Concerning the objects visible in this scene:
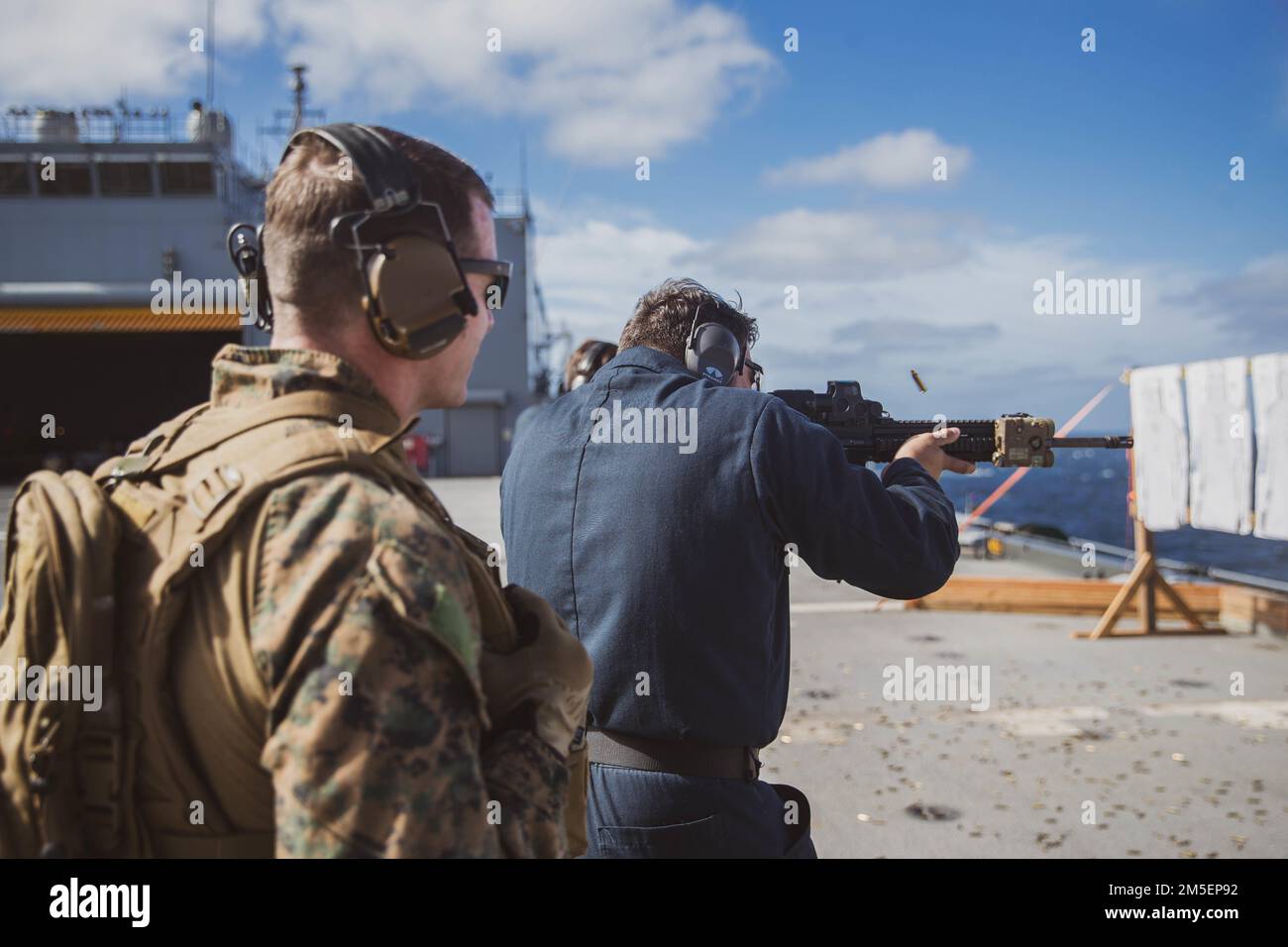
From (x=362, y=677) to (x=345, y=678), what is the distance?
19 mm

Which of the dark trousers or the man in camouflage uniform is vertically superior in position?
the man in camouflage uniform

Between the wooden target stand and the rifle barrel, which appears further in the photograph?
the wooden target stand

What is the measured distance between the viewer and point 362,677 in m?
1.06

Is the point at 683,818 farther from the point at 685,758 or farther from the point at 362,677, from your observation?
the point at 362,677

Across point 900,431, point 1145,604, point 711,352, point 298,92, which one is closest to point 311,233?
point 711,352

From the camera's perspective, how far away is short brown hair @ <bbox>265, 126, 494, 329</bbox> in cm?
134

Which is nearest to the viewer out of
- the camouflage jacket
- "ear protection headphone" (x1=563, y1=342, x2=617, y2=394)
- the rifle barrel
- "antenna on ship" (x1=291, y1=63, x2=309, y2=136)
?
the camouflage jacket

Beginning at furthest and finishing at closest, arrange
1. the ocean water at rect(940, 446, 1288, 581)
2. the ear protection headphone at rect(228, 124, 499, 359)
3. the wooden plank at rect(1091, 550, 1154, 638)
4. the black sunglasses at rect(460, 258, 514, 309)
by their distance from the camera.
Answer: the ocean water at rect(940, 446, 1288, 581), the wooden plank at rect(1091, 550, 1154, 638), the black sunglasses at rect(460, 258, 514, 309), the ear protection headphone at rect(228, 124, 499, 359)

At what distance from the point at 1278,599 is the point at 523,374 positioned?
90.5 feet

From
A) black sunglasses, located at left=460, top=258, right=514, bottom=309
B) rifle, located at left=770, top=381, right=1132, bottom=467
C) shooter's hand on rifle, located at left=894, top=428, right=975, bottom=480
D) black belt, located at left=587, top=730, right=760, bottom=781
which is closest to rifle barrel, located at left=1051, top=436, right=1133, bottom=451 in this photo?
rifle, located at left=770, top=381, right=1132, bottom=467

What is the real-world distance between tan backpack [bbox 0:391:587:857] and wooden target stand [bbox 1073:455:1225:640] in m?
9.41

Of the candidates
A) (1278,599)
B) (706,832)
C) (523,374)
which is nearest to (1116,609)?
(1278,599)

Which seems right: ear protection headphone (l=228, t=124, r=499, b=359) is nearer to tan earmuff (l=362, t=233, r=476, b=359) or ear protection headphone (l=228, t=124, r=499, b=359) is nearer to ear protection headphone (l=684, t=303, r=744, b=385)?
tan earmuff (l=362, t=233, r=476, b=359)

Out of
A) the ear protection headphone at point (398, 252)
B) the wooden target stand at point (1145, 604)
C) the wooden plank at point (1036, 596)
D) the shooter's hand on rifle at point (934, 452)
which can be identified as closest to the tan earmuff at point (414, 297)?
the ear protection headphone at point (398, 252)
